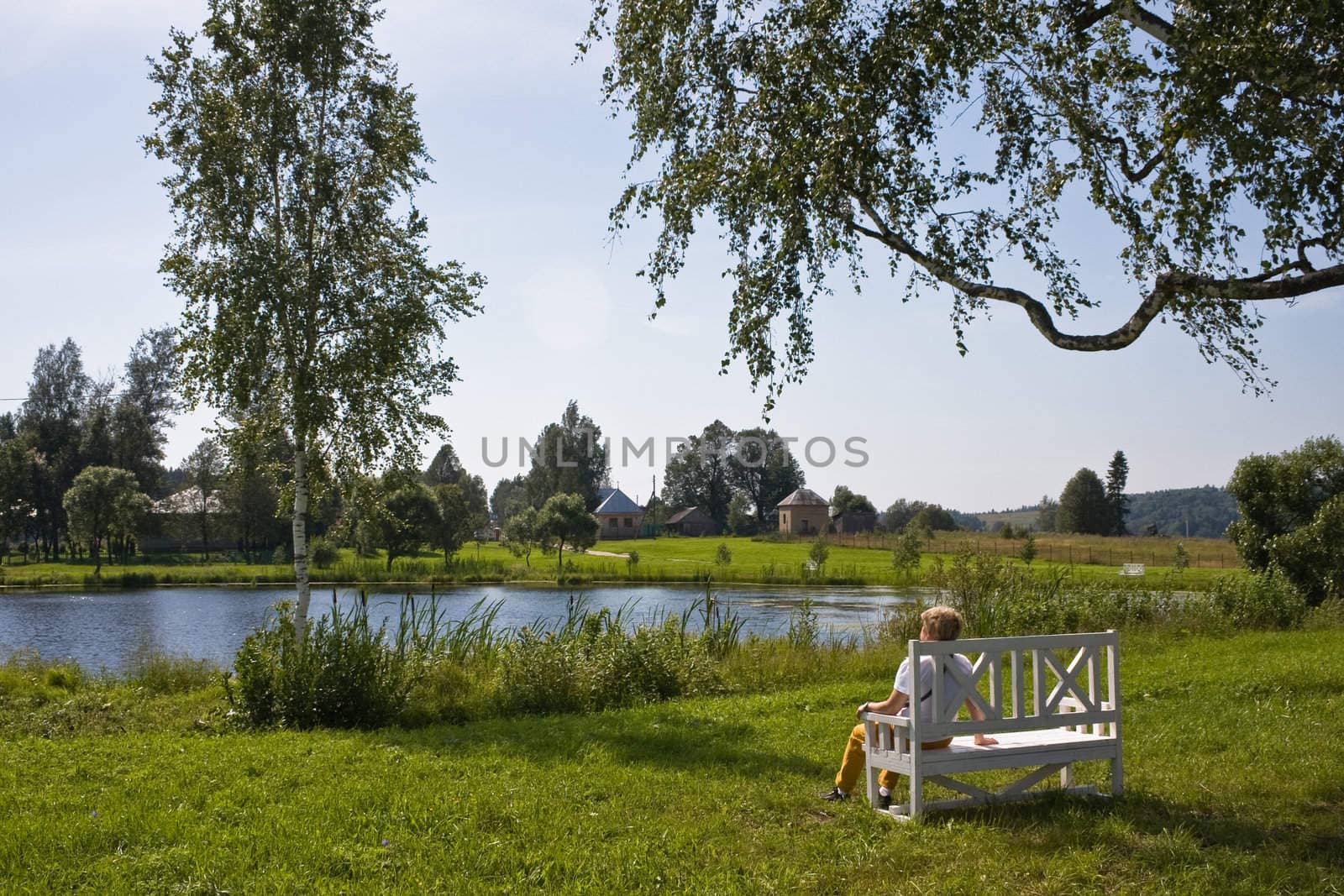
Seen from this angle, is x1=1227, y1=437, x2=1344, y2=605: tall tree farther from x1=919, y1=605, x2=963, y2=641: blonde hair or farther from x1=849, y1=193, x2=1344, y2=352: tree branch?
x1=919, y1=605, x2=963, y2=641: blonde hair

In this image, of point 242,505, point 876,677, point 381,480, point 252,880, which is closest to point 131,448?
point 242,505

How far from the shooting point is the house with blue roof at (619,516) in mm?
98250

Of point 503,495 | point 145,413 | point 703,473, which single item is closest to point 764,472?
point 703,473

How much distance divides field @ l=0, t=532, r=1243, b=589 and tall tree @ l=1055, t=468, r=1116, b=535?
25.2 metres

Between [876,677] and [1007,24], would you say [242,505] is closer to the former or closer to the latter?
[876,677]

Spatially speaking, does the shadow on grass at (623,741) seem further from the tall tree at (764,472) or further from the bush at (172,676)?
the tall tree at (764,472)

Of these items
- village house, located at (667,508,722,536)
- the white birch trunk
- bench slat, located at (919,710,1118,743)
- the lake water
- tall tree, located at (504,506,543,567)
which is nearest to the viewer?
bench slat, located at (919,710,1118,743)

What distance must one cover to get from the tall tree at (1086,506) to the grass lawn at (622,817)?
86.8 m

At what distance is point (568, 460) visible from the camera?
289 feet

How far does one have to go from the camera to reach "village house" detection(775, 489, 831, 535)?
93.6 metres

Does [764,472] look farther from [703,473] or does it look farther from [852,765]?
[852,765]

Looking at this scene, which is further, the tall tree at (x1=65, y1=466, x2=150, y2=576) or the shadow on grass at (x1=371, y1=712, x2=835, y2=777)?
the tall tree at (x1=65, y1=466, x2=150, y2=576)

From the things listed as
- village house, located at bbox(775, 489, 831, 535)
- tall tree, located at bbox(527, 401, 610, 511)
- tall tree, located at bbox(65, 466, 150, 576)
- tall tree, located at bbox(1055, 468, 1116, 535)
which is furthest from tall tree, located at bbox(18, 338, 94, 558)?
tall tree, located at bbox(1055, 468, 1116, 535)

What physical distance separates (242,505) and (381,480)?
152 ft
